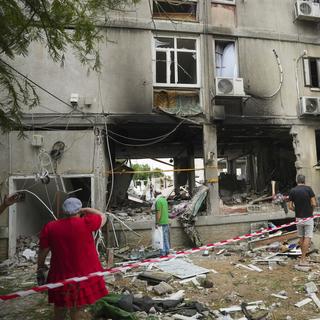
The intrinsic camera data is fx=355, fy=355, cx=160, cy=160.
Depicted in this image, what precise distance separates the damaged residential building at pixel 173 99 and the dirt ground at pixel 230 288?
2.58 metres

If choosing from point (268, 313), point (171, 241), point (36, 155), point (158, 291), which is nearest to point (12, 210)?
point (36, 155)

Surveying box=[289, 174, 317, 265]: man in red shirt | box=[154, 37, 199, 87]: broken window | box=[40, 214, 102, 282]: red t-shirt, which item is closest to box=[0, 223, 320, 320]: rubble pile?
box=[289, 174, 317, 265]: man in red shirt

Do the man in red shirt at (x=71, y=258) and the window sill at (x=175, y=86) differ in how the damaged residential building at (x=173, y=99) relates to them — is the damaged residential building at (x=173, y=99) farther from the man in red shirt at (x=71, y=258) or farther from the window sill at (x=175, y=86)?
the man in red shirt at (x=71, y=258)

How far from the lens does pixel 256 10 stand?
12797 mm

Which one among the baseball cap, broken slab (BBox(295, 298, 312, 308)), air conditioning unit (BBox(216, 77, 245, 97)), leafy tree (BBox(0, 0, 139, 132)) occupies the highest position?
air conditioning unit (BBox(216, 77, 245, 97))

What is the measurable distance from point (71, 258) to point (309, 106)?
11.1 m

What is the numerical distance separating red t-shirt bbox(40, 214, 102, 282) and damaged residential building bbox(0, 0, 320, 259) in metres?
6.32

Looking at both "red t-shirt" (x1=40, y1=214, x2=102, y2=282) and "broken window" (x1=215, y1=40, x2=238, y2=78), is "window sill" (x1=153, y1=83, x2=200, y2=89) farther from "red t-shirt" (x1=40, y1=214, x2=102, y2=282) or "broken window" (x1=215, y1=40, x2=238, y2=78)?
"red t-shirt" (x1=40, y1=214, x2=102, y2=282)

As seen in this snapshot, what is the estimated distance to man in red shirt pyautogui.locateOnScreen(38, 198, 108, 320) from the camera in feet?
12.8

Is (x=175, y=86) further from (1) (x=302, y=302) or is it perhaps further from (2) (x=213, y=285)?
(1) (x=302, y=302)

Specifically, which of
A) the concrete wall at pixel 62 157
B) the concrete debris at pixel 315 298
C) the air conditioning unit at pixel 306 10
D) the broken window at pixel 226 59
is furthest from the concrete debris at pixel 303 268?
the air conditioning unit at pixel 306 10

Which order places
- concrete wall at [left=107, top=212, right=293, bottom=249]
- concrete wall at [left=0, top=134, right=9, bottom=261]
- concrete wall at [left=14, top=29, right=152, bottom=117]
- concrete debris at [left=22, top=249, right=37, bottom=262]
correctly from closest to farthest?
concrete debris at [left=22, top=249, right=37, bottom=262], concrete wall at [left=0, top=134, right=9, bottom=261], concrete wall at [left=107, top=212, right=293, bottom=249], concrete wall at [left=14, top=29, right=152, bottom=117]

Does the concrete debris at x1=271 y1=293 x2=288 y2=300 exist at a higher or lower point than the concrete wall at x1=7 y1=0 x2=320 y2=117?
lower

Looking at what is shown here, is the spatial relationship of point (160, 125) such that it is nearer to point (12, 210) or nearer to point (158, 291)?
point (12, 210)
